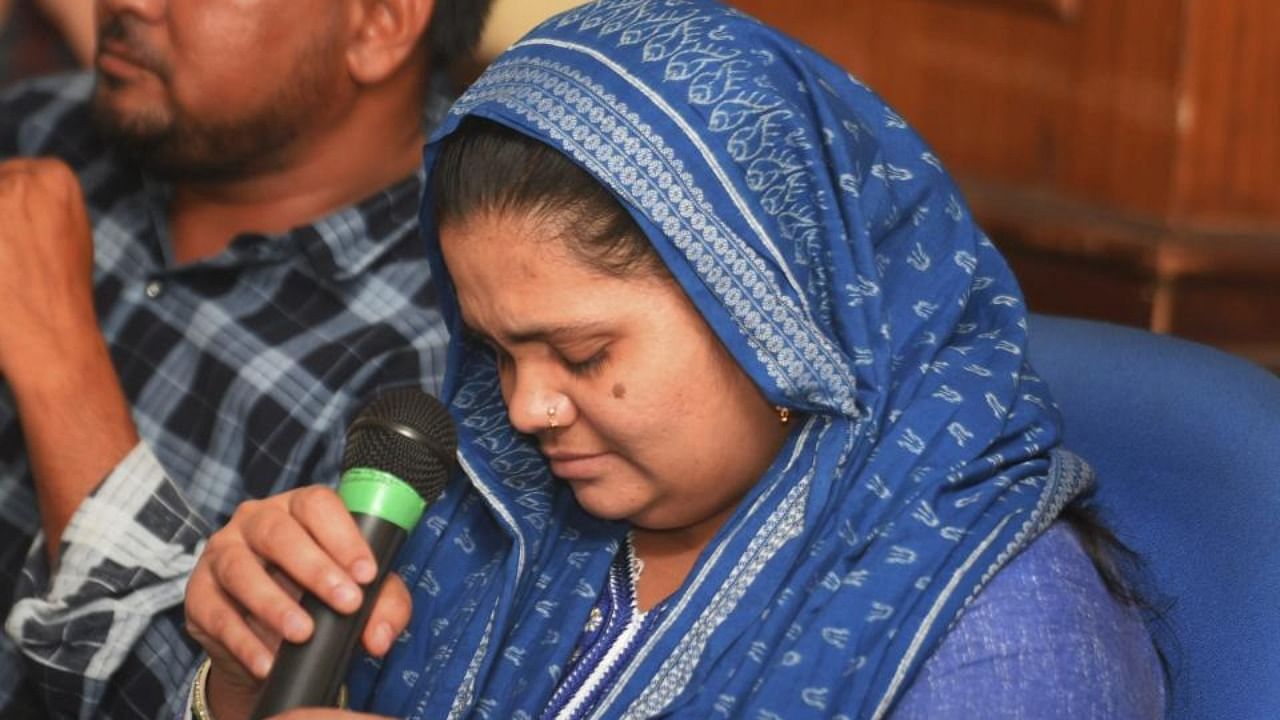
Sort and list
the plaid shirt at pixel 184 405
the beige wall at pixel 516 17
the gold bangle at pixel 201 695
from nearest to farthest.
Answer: the gold bangle at pixel 201 695 → the plaid shirt at pixel 184 405 → the beige wall at pixel 516 17

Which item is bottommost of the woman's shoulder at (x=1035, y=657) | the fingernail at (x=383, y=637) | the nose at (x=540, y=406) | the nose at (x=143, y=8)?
the fingernail at (x=383, y=637)

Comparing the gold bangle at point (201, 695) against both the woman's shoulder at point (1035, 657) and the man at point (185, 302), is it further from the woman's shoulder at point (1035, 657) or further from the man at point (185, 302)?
the woman's shoulder at point (1035, 657)

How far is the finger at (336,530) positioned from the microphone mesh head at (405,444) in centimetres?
4

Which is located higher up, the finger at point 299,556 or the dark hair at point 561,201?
the dark hair at point 561,201

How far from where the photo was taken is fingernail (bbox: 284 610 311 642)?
4.17ft

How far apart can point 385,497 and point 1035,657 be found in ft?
1.53

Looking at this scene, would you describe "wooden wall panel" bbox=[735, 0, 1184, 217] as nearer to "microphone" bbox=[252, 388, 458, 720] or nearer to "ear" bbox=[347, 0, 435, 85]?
"ear" bbox=[347, 0, 435, 85]

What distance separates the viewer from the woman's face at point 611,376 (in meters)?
1.42

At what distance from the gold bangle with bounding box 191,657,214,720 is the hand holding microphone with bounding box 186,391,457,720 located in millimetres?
170

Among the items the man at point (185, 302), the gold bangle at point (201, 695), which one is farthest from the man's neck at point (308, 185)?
the gold bangle at point (201, 695)

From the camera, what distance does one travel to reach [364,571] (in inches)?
50.0

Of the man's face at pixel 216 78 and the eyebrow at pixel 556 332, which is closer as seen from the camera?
the eyebrow at pixel 556 332

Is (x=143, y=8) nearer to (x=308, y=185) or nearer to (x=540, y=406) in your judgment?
(x=308, y=185)

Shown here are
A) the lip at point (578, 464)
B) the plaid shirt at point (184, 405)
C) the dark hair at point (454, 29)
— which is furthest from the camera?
the dark hair at point (454, 29)
